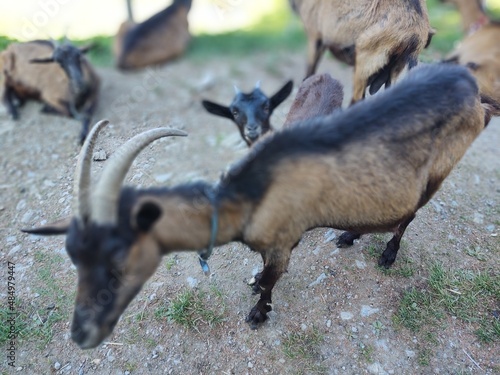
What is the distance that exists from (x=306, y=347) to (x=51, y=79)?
640 centimetres

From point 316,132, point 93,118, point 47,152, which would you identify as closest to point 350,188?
point 316,132

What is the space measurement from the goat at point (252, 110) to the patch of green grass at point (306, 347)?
7.66 feet

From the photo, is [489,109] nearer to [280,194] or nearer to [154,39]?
[280,194]

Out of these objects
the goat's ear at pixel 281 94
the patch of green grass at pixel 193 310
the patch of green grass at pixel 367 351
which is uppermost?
the goat's ear at pixel 281 94

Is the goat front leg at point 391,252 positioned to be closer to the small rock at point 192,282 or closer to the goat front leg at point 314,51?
the small rock at point 192,282

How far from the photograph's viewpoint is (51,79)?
24.6 ft

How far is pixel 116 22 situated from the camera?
11.5 metres

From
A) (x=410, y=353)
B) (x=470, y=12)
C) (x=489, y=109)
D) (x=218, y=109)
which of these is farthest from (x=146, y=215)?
(x=470, y=12)

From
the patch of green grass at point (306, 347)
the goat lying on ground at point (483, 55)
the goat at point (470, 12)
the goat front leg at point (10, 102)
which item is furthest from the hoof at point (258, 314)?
the goat at point (470, 12)

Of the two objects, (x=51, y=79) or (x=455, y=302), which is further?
(x=51, y=79)

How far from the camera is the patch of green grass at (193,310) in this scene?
157 inches

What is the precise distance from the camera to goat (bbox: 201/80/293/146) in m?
5.12

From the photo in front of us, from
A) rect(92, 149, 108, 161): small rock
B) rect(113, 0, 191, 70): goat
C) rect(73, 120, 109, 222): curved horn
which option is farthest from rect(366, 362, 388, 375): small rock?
rect(113, 0, 191, 70): goat

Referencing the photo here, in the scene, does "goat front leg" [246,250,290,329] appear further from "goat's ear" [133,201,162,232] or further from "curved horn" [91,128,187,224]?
"curved horn" [91,128,187,224]
